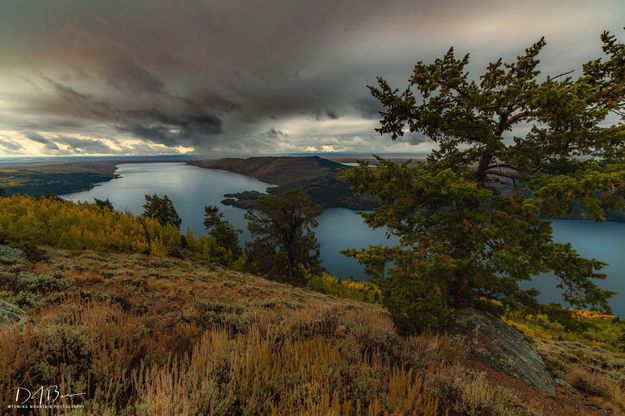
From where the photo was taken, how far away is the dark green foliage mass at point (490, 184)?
21.9ft

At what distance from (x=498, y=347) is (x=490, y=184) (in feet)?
18.5

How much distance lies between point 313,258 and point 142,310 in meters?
27.8

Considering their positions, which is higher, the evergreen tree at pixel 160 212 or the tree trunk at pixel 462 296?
the tree trunk at pixel 462 296

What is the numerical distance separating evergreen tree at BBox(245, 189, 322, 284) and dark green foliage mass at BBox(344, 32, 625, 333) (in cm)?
2238

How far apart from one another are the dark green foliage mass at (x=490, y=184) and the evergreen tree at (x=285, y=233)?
22.4 m

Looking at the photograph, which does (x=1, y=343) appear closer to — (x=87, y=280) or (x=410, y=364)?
(x=410, y=364)

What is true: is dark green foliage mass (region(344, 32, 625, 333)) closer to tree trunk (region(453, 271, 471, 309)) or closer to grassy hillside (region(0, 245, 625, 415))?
tree trunk (region(453, 271, 471, 309))

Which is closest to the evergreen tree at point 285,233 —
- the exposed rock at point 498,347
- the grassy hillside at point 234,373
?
the exposed rock at point 498,347

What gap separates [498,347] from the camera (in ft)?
24.3

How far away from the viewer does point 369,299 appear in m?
43.0
